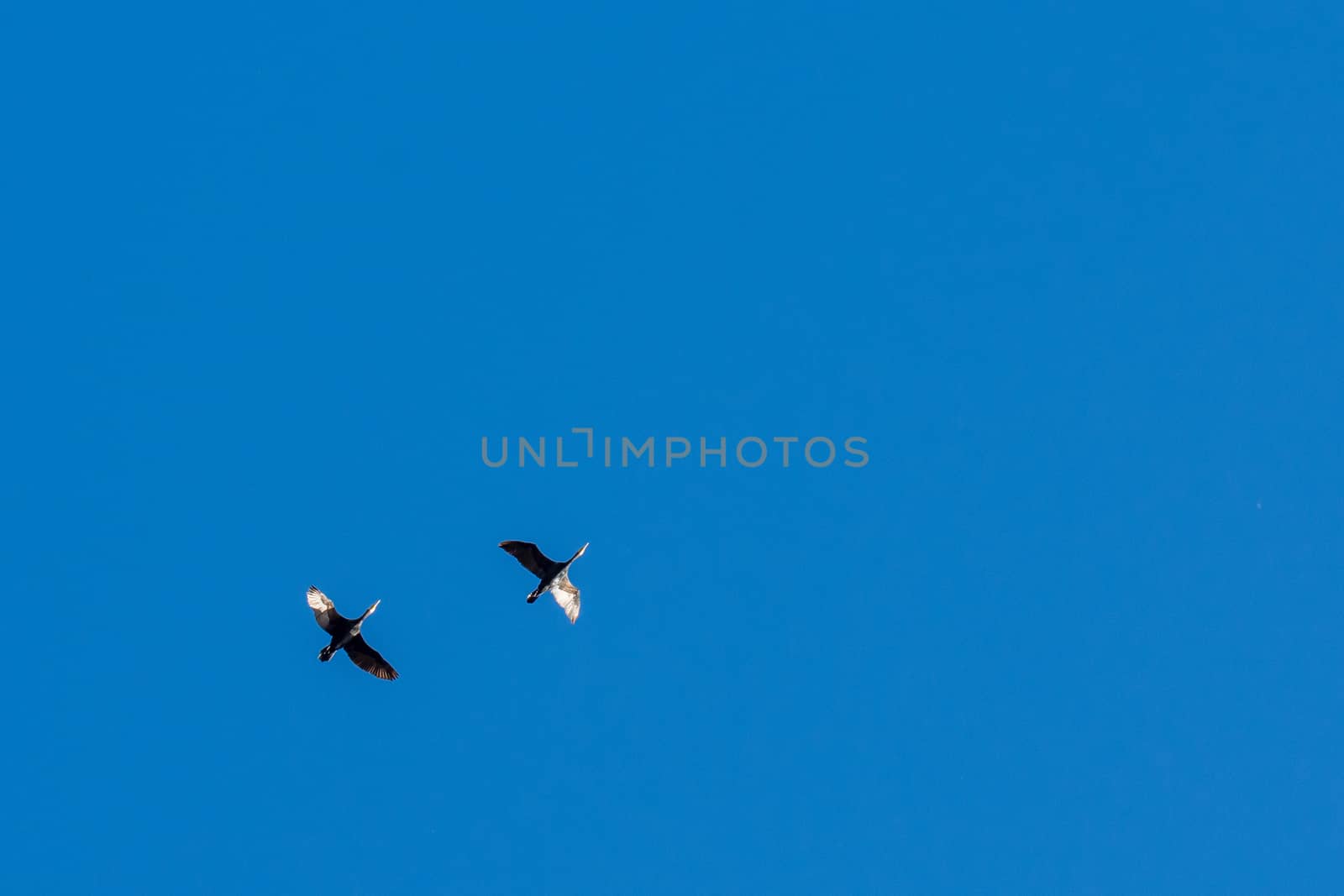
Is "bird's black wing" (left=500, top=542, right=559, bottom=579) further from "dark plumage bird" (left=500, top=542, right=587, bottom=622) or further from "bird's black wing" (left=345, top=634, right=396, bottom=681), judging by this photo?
"bird's black wing" (left=345, top=634, right=396, bottom=681)

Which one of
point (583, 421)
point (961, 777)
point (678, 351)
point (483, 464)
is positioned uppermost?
point (678, 351)

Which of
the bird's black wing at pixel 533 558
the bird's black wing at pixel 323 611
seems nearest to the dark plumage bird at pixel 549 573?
the bird's black wing at pixel 533 558

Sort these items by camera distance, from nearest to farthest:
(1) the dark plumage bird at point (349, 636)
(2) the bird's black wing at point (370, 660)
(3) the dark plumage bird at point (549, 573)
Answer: (1) the dark plumage bird at point (349, 636), (2) the bird's black wing at point (370, 660), (3) the dark plumage bird at point (549, 573)

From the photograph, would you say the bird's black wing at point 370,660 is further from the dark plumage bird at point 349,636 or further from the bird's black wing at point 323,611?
the bird's black wing at point 323,611

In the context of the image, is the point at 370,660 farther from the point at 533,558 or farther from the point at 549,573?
the point at 549,573

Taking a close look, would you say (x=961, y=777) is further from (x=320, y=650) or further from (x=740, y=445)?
(x=320, y=650)

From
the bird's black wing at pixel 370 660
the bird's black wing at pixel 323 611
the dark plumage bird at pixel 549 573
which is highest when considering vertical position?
the dark plumage bird at pixel 549 573

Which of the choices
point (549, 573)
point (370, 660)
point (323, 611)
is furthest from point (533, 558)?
point (323, 611)

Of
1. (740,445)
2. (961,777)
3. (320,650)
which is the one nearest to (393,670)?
(320,650)
